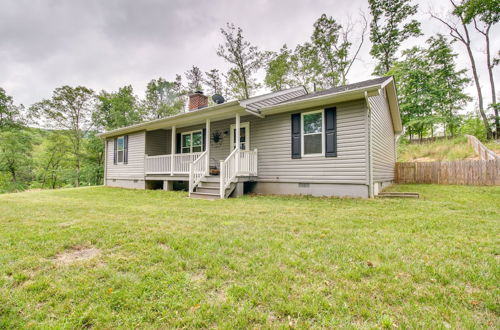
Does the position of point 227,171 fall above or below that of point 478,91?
below

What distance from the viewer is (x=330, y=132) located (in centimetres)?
737

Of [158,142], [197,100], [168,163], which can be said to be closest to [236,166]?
[168,163]

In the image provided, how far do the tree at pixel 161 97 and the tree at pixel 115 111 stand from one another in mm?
1527

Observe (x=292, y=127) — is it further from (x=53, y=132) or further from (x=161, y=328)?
(x=53, y=132)

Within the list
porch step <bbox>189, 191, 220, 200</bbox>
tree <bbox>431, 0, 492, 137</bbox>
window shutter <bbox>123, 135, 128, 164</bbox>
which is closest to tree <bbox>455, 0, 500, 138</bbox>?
tree <bbox>431, 0, 492, 137</bbox>

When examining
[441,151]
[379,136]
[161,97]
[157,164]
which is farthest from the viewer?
[161,97]

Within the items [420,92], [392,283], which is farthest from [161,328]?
[420,92]

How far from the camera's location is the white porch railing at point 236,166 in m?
7.54

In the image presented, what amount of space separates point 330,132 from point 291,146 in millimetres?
1379

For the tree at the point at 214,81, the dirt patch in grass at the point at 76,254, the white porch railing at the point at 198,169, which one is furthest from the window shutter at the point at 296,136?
the tree at the point at 214,81

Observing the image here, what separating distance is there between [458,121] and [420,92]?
3.25 meters

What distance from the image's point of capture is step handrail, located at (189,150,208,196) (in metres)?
8.45

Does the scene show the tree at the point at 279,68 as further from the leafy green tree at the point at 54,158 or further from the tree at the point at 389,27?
the leafy green tree at the point at 54,158

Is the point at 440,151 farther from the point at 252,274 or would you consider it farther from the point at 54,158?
the point at 54,158
